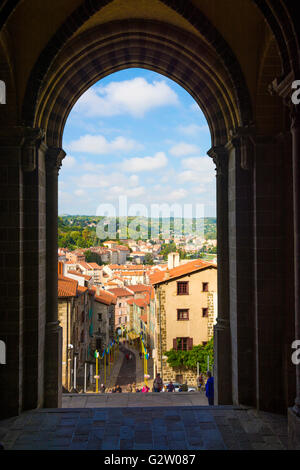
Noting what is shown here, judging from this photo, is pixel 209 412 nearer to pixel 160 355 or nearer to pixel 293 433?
pixel 293 433

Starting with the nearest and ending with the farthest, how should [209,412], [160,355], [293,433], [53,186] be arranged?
[293,433]
[209,412]
[53,186]
[160,355]

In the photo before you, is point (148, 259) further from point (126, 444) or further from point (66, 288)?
point (126, 444)

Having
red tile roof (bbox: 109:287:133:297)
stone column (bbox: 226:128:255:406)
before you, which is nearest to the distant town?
red tile roof (bbox: 109:287:133:297)

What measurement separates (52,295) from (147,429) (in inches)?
136

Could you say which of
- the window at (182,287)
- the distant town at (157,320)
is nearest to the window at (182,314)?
the distant town at (157,320)

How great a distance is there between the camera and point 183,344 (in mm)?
25078

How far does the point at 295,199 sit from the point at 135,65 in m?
6.06

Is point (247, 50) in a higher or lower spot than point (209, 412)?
higher

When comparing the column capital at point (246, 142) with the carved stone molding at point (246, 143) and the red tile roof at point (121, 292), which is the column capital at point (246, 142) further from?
the red tile roof at point (121, 292)

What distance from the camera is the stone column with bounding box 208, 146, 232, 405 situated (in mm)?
7801

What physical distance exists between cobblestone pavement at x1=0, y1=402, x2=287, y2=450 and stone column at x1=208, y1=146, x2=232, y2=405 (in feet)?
2.78

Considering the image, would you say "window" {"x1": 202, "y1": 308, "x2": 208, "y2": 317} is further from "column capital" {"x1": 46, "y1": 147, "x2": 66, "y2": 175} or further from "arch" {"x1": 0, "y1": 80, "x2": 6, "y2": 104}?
"arch" {"x1": 0, "y1": 80, "x2": 6, "y2": 104}
